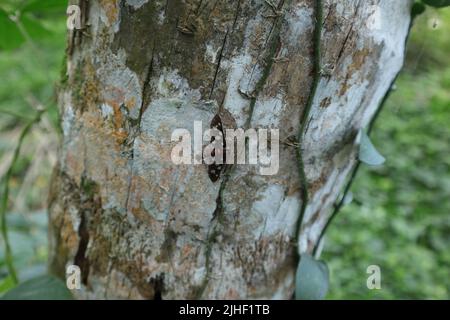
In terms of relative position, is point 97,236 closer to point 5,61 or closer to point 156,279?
point 156,279

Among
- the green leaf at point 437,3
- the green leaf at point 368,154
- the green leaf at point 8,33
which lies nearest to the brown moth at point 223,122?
the green leaf at point 368,154

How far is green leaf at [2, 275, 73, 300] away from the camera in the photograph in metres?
0.69

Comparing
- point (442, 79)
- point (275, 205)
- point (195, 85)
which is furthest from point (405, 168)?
point (195, 85)

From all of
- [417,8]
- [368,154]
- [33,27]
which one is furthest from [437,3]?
[33,27]

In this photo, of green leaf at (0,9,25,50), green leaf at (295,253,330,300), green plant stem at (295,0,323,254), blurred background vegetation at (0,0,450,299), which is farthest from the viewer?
blurred background vegetation at (0,0,450,299)

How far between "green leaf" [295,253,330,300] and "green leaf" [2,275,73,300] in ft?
1.19

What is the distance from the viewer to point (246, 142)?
551 millimetres

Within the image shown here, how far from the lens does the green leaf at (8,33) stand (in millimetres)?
768

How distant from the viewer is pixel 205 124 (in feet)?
1.77

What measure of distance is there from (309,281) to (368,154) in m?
0.22

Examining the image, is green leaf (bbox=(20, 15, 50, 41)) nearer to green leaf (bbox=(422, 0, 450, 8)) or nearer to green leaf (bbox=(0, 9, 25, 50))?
green leaf (bbox=(0, 9, 25, 50))

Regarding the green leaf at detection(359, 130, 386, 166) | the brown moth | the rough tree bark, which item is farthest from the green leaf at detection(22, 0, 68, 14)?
the green leaf at detection(359, 130, 386, 166)
